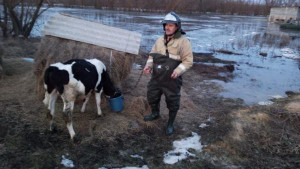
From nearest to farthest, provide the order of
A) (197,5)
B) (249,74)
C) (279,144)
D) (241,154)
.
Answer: (241,154)
(279,144)
(249,74)
(197,5)

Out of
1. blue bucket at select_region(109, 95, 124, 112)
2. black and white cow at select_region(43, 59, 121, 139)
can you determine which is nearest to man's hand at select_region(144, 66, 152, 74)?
black and white cow at select_region(43, 59, 121, 139)

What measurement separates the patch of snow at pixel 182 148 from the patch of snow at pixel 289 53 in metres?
11.6

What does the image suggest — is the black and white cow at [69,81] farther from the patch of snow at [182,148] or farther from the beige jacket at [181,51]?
the patch of snow at [182,148]

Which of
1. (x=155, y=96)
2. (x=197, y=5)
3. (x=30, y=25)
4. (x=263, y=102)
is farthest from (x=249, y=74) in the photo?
(x=197, y=5)

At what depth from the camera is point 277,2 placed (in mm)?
76500

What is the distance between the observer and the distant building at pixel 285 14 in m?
36.0

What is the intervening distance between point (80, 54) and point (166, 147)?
2.65m

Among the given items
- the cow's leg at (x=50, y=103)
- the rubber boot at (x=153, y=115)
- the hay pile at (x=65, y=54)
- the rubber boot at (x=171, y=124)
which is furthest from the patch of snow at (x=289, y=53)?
the cow's leg at (x=50, y=103)

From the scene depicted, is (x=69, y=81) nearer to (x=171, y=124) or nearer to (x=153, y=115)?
(x=153, y=115)

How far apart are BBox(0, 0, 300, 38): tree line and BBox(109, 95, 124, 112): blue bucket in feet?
26.7

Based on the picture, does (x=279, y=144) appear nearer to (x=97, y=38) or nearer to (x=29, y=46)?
(x=97, y=38)

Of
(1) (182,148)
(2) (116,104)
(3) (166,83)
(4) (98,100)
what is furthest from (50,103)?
(1) (182,148)

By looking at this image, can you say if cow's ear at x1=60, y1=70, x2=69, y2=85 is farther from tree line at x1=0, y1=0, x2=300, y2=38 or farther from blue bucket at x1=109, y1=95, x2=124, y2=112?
tree line at x1=0, y1=0, x2=300, y2=38

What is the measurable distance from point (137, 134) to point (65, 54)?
228cm
